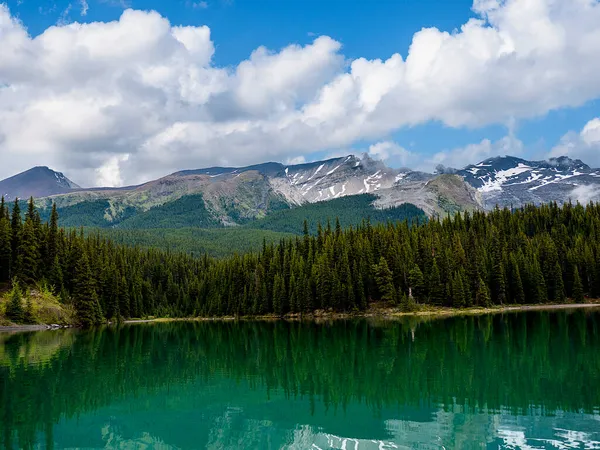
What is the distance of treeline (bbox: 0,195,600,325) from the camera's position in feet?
393

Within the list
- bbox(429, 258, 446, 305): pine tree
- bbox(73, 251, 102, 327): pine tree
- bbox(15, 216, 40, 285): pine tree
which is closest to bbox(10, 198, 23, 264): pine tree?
bbox(15, 216, 40, 285): pine tree

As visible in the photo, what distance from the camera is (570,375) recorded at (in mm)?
34531

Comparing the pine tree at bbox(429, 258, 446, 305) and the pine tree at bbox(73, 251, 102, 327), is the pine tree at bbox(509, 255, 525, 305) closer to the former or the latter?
the pine tree at bbox(429, 258, 446, 305)

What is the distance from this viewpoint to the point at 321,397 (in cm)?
3284

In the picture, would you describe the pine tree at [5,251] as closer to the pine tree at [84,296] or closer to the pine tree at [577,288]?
the pine tree at [84,296]

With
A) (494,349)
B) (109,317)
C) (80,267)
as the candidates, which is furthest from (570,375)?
(109,317)

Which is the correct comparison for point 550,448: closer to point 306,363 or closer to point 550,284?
point 306,363

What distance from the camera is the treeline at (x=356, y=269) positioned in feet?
393

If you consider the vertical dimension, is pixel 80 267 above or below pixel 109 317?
above

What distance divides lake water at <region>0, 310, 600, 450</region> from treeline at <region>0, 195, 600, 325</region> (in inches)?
2520

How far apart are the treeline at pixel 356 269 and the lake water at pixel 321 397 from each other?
210 feet

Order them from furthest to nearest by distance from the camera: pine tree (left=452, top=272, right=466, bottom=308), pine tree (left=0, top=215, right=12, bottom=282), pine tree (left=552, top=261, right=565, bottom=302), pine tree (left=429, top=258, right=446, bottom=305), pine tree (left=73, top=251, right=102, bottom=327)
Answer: pine tree (left=552, top=261, right=565, bottom=302), pine tree (left=429, top=258, right=446, bottom=305), pine tree (left=73, top=251, right=102, bottom=327), pine tree (left=452, top=272, right=466, bottom=308), pine tree (left=0, top=215, right=12, bottom=282)

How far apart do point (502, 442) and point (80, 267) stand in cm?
11594

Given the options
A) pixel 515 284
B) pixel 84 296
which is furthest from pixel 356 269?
pixel 84 296
